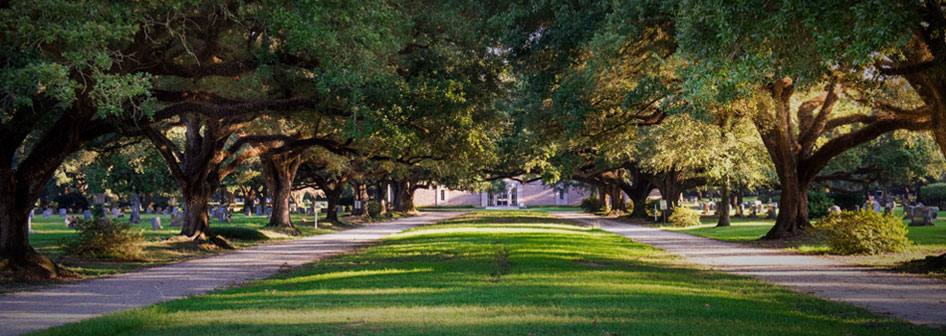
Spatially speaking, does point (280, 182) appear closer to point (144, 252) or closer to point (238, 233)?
point (238, 233)

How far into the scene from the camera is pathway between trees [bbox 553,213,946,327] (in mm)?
8820

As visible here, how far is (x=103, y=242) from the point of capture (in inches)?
685

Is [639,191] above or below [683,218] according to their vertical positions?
above

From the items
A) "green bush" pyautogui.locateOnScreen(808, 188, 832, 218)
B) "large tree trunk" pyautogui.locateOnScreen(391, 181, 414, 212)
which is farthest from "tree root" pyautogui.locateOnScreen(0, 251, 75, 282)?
"large tree trunk" pyautogui.locateOnScreen(391, 181, 414, 212)

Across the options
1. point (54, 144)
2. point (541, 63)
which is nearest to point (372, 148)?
point (541, 63)

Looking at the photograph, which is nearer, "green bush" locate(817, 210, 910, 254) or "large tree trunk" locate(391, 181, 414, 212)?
"green bush" locate(817, 210, 910, 254)

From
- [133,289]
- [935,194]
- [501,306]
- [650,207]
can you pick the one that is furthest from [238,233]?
[935,194]

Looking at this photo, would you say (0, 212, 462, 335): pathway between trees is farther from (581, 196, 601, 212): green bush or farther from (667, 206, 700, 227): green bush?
(581, 196, 601, 212): green bush

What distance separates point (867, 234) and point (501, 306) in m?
12.5

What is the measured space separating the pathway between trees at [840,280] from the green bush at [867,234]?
39.7 inches

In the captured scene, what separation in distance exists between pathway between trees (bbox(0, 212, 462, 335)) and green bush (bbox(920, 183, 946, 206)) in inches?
2307

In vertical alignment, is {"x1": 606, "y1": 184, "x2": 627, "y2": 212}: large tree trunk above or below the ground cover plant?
above

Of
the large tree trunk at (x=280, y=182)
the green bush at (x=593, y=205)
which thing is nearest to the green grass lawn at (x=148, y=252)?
the large tree trunk at (x=280, y=182)

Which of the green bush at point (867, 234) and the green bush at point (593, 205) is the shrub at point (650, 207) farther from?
the green bush at point (867, 234)
